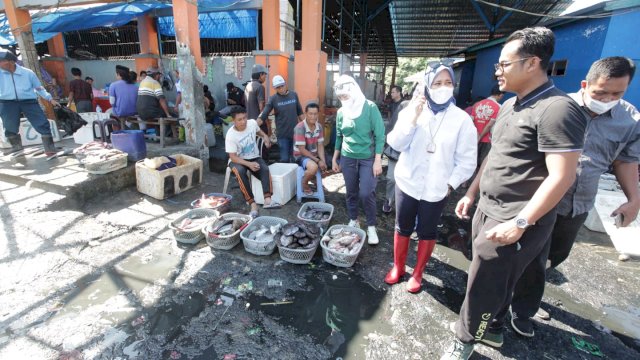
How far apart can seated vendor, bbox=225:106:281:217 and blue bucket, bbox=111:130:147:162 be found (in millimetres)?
1961

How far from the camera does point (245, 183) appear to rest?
163 inches

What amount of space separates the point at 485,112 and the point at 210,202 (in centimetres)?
424

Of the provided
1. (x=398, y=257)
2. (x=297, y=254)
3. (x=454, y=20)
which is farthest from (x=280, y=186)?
(x=454, y=20)

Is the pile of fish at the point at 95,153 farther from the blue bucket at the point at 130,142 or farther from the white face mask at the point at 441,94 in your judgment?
the white face mask at the point at 441,94

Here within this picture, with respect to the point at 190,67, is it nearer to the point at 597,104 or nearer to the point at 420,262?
the point at 420,262

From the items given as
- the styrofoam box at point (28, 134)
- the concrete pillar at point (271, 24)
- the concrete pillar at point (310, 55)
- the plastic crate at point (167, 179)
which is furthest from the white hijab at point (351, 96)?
the styrofoam box at point (28, 134)

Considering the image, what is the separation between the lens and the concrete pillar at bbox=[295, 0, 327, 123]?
246 inches

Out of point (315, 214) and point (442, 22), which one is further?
point (442, 22)

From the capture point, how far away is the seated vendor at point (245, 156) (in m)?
4.03

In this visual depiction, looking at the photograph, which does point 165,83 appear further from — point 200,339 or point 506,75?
point 506,75

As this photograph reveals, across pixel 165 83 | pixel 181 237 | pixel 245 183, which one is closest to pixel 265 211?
pixel 245 183

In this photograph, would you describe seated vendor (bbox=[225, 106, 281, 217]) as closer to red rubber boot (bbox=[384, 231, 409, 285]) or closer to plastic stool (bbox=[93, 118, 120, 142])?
red rubber boot (bbox=[384, 231, 409, 285])

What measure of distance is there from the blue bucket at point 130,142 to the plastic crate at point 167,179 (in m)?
0.46

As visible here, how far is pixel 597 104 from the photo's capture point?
2057 mm
